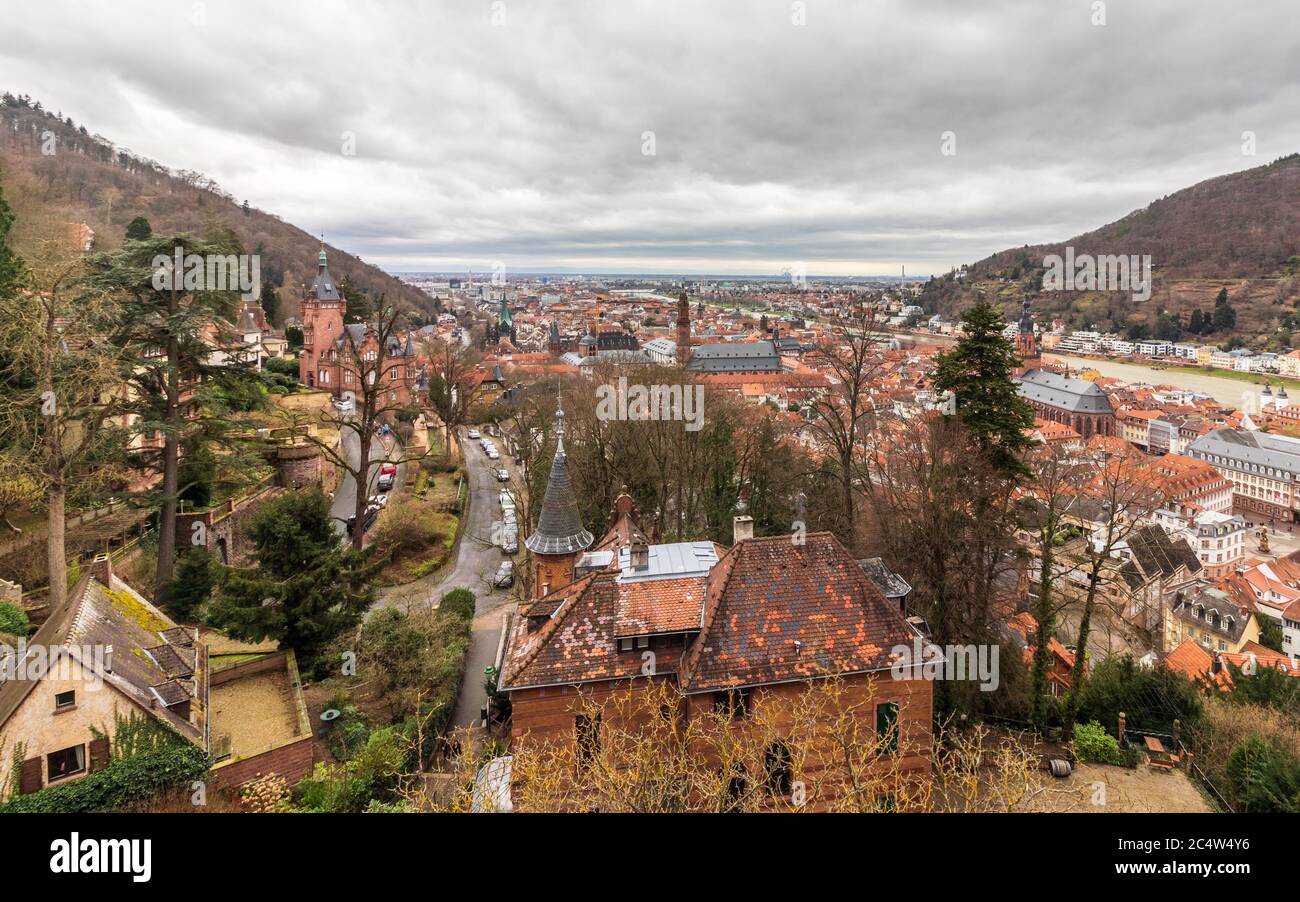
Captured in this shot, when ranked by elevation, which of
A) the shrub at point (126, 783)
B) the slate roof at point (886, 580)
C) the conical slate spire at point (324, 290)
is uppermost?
the conical slate spire at point (324, 290)

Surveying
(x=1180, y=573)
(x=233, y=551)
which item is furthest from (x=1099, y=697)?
(x=1180, y=573)

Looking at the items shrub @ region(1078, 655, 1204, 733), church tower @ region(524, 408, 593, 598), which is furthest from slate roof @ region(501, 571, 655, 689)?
shrub @ region(1078, 655, 1204, 733)

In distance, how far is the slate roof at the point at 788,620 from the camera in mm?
13609

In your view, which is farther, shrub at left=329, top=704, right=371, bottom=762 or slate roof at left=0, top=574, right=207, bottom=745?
shrub at left=329, top=704, right=371, bottom=762

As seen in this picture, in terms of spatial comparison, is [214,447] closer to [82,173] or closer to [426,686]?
[426,686]

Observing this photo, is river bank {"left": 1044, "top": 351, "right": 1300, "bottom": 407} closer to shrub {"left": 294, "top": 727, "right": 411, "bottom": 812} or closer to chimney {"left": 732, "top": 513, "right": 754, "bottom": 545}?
chimney {"left": 732, "top": 513, "right": 754, "bottom": 545}

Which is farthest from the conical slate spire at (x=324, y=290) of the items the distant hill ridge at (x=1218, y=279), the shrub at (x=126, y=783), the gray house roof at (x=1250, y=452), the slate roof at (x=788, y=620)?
the distant hill ridge at (x=1218, y=279)

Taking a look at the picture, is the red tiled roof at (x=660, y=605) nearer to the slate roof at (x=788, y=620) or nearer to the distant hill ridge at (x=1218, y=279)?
the slate roof at (x=788, y=620)

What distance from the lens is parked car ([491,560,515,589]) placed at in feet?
98.3

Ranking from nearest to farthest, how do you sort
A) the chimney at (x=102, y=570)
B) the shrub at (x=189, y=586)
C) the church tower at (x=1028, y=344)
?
the chimney at (x=102, y=570) → the shrub at (x=189, y=586) → the church tower at (x=1028, y=344)

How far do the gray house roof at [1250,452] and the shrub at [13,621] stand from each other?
98863 millimetres

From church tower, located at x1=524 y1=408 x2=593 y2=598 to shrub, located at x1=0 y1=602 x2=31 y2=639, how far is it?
1248 cm

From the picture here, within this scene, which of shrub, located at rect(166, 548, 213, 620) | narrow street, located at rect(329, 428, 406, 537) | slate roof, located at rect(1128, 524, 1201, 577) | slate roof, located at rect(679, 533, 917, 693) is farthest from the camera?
slate roof, located at rect(1128, 524, 1201, 577)
